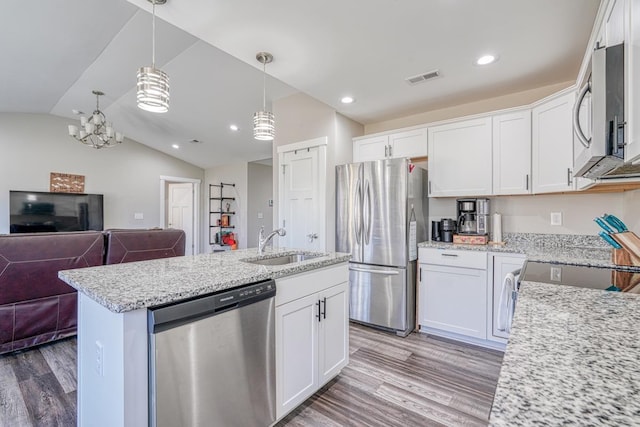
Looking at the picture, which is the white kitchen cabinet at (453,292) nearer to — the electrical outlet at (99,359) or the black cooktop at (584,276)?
the black cooktop at (584,276)

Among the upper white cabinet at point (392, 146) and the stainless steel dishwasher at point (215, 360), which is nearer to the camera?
the stainless steel dishwasher at point (215, 360)

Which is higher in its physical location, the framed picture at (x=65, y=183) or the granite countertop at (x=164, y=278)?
the framed picture at (x=65, y=183)

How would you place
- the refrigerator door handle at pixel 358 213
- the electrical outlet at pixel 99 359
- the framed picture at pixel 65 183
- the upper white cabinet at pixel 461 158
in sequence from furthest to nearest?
the framed picture at pixel 65 183, the refrigerator door handle at pixel 358 213, the upper white cabinet at pixel 461 158, the electrical outlet at pixel 99 359

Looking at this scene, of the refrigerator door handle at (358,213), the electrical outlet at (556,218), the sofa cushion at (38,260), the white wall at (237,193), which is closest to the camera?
the sofa cushion at (38,260)

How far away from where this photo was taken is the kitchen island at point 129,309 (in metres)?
1.12

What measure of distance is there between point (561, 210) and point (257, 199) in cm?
592

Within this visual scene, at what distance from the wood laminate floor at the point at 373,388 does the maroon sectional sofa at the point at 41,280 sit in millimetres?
159

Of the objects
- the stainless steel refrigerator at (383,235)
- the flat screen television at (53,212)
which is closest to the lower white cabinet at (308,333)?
the stainless steel refrigerator at (383,235)

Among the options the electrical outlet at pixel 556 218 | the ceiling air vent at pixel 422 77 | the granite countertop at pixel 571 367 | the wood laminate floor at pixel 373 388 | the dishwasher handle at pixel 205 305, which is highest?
the ceiling air vent at pixel 422 77

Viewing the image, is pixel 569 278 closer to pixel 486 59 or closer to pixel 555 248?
pixel 555 248

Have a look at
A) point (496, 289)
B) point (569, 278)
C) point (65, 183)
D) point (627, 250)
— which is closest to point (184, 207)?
point (65, 183)

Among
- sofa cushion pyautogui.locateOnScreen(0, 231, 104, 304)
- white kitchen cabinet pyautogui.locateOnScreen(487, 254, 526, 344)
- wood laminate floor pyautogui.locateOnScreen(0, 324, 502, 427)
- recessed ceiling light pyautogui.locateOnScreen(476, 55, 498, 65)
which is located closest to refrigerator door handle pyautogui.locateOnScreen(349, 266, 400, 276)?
wood laminate floor pyautogui.locateOnScreen(0, 324, 502, 427)

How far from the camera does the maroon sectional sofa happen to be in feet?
8.50

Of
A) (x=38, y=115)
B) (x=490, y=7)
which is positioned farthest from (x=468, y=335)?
(x=38, y=115)
